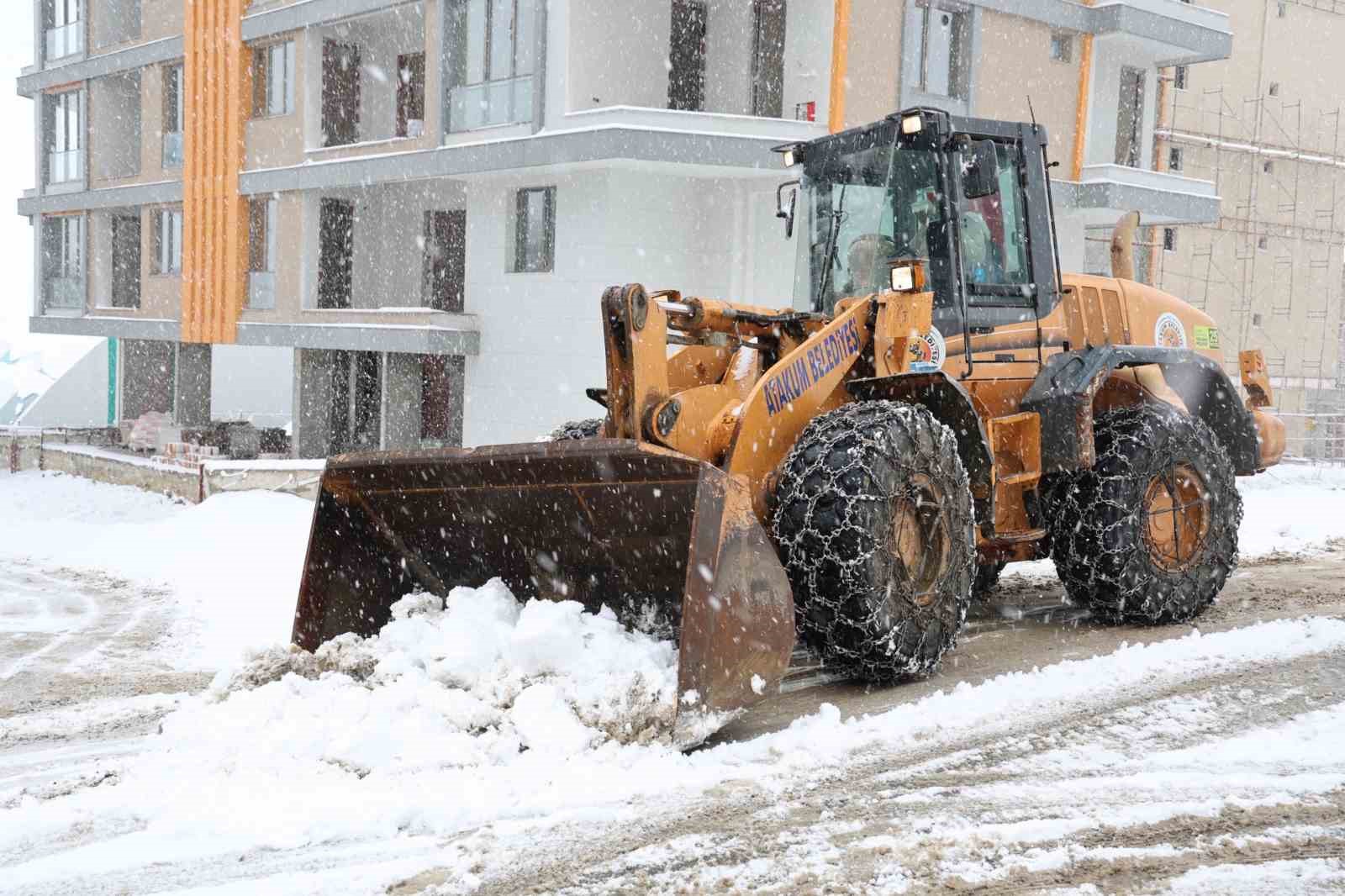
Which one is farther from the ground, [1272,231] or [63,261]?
[1272,231]

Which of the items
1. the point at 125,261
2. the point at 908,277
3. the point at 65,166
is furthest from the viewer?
the point at 65,166

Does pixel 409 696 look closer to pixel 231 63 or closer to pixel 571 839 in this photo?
pixel 571 839

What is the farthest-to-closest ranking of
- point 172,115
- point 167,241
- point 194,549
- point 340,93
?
point 167,241 → point 172,115 → point 340,93 → point 194,549

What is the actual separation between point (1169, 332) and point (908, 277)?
134 inches

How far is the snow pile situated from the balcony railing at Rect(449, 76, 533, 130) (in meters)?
13.0

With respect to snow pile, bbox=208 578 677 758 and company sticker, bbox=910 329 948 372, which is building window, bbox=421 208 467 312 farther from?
snow pile, bbox=208 578 677 758

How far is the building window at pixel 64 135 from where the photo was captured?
28.3 m

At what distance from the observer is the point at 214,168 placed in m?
23.7

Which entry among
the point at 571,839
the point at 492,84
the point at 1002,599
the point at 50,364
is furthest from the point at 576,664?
the point at 50,364

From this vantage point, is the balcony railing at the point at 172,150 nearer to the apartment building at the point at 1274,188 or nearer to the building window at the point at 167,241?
the building window at the point at 167,241

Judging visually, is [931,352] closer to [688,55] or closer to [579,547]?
[579,547]

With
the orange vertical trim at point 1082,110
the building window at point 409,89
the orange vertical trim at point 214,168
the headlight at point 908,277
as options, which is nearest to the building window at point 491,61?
the building window at point 409,89

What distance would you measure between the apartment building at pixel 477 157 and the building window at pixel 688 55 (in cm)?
4

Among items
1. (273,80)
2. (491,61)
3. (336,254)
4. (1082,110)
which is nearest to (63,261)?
(273,80)
